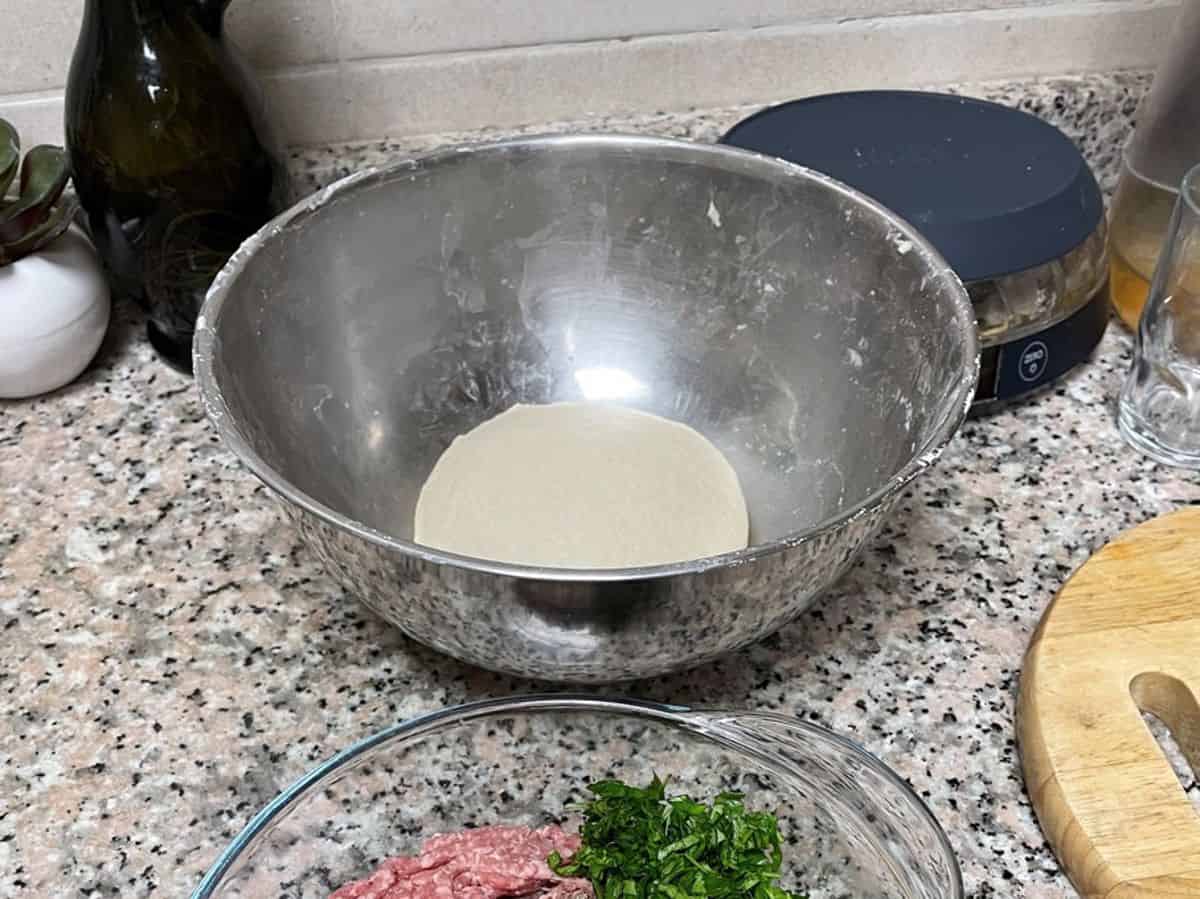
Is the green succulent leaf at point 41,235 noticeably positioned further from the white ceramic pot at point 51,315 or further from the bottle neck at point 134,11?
the bottle neck at point 134,11

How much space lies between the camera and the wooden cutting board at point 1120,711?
1.91 feet

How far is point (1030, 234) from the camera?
80 centimetres

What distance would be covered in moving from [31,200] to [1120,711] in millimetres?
710

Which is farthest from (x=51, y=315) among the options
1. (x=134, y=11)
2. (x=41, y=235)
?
(x=134, y=11)

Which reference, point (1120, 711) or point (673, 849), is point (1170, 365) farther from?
point (673, 849)

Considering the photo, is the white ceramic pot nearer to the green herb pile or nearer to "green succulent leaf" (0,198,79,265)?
"green succulent leaf" (0,198,79,265)

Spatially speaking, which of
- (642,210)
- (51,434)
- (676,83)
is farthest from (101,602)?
(676,83)

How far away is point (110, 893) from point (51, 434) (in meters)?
0.37

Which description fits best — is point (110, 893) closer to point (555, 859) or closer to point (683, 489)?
point (555, 859)

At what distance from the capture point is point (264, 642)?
72 cm

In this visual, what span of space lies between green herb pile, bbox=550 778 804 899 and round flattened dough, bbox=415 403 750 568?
15 cm

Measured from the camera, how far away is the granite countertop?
63cm

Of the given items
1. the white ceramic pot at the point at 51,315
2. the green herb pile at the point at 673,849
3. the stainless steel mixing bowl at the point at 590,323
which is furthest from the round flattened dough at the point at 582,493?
the white ceramic pot at the point at 51,315

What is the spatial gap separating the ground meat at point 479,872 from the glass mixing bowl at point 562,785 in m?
0.02
